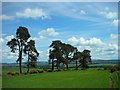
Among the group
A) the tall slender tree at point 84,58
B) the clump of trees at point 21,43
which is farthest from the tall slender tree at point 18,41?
the tall slender tree at point 84,58

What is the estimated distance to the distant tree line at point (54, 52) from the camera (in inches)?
1104

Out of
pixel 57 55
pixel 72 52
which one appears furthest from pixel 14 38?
pixel 72 52

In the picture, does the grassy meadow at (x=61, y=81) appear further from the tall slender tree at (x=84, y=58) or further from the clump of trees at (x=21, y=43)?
the tall slender tree at (x=84, y=58)

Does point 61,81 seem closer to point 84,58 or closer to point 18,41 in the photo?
point 18,41

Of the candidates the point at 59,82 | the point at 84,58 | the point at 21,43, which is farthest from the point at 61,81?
the point at 84,58

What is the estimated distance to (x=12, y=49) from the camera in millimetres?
28031

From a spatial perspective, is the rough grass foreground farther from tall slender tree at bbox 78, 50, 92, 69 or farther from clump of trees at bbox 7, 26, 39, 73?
tall slender tree at bbox 78, 50, 92, 69

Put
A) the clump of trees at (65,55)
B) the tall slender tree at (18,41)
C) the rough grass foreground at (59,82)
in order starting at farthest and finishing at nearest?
the clump of trees at (65,55) → the tall slender tree at (18,41) → the rough grass foreground at (59,82)

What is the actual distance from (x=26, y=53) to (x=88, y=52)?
737 inches

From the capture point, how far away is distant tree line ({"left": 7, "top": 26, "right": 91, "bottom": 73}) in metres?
28.0

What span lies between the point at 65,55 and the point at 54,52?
511 cm

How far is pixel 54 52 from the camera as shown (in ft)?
121

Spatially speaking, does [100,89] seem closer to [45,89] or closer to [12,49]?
[45,89]

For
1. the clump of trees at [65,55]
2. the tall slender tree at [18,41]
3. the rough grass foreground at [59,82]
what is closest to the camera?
the rough grass foreground at [59,82]
